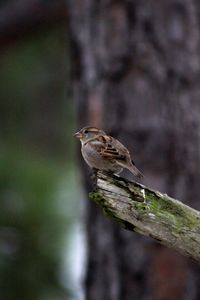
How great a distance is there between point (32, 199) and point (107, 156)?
308 cm

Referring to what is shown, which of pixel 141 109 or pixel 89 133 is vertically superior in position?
pixel 141 109

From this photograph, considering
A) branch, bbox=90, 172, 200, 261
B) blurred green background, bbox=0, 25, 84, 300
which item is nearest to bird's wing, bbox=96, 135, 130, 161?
branch, bbox=90, 172, 200, 261

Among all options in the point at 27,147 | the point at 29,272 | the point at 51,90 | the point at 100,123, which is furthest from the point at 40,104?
the point at 100,123

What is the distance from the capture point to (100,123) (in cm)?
544

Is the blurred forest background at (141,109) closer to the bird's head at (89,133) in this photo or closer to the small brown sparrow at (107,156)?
the bird's head at (89,133)

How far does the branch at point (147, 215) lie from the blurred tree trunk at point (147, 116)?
1958mm

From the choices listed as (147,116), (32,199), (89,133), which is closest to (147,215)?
(89,133)

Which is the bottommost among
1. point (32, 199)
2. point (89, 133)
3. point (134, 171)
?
point (134, 171)

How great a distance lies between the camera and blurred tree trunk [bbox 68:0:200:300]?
5.25 metres

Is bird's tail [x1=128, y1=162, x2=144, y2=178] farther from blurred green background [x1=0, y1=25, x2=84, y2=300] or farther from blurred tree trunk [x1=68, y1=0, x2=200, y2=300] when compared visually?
blurred green background [x1=0, y1=25, x2=84, y2=300]

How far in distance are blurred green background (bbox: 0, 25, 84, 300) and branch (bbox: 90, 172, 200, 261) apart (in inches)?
107

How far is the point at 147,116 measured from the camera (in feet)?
17.5

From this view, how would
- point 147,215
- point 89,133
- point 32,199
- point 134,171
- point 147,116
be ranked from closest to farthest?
point 147,215, point 134,171, point 89,133, point 147,116, point 32,199

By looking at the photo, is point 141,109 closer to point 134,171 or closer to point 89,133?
point 89,133
